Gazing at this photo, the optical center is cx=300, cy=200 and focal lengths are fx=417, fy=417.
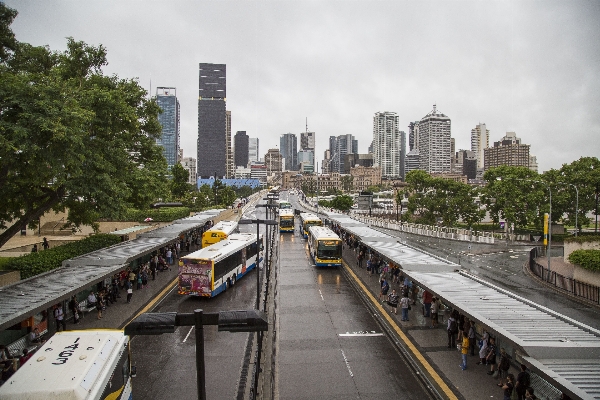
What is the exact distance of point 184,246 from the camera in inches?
1709

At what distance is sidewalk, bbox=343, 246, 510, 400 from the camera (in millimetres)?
13016

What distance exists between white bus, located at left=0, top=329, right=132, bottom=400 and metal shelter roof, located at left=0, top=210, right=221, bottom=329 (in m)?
4.69

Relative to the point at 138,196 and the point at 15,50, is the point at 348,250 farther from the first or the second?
the point at 15,50

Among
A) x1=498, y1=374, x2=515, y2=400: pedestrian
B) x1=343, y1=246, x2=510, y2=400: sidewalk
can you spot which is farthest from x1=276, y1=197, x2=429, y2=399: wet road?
x1=498, y1=374, x2=515, y2=400: pedestrian

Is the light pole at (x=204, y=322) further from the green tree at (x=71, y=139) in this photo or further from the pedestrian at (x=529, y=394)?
the green tree at (x=71, y=139)

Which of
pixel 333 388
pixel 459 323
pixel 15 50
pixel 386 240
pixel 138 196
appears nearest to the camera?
pixel 333 388

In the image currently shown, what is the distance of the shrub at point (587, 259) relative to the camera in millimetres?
25947

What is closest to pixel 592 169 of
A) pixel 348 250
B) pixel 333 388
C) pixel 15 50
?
pixel 348 250

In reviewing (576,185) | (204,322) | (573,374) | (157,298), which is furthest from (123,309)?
(576,185)

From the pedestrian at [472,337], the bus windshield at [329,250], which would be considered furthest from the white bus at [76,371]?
the bus windshield at [329,250]

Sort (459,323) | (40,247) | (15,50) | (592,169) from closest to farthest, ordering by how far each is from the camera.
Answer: (459,323), (15,50), (40,247), (592,169)

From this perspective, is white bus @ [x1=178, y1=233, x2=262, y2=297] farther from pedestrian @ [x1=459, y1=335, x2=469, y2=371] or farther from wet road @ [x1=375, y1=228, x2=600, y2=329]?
wet road @ [x1=375, y1=228, x2=600, y2=329]

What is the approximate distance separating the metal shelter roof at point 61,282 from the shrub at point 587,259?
28035mm

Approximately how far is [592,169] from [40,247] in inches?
2415
